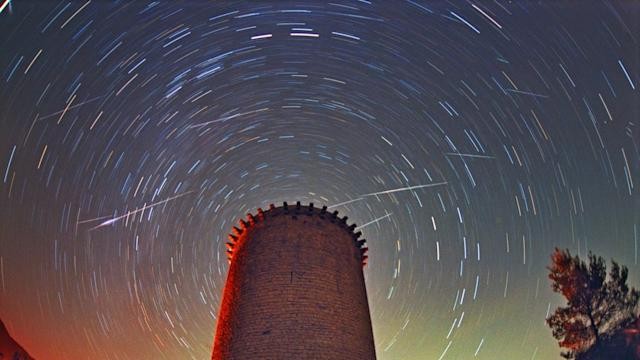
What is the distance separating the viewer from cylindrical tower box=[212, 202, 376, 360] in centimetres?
1309

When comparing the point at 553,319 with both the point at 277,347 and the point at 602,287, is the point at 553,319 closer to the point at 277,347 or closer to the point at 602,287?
the point at 602,287

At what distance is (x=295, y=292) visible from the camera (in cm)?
1402

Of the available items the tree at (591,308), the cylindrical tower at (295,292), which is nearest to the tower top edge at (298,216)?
the cylindrical tower at (295,292)

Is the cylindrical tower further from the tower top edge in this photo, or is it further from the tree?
the tree

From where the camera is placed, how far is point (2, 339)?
75.2 m

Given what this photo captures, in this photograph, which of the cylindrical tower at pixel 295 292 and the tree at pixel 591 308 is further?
the tree at pixel 591 308

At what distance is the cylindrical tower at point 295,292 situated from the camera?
42.9 ft

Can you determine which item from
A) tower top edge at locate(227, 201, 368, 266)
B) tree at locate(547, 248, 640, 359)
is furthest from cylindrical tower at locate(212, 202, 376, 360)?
tree at locate(547, 248, 640, 359)

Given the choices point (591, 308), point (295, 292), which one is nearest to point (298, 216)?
point (295, 292)

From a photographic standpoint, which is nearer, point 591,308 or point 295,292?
point 295,292

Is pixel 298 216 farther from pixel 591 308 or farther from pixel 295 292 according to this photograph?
pixel 591 308

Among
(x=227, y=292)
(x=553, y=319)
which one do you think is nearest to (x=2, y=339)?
(x=227, y=292)

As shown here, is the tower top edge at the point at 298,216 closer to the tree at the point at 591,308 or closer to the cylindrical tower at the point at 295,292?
the cylindrical tower at the point at 295,292

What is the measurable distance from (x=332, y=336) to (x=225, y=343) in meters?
3.36
